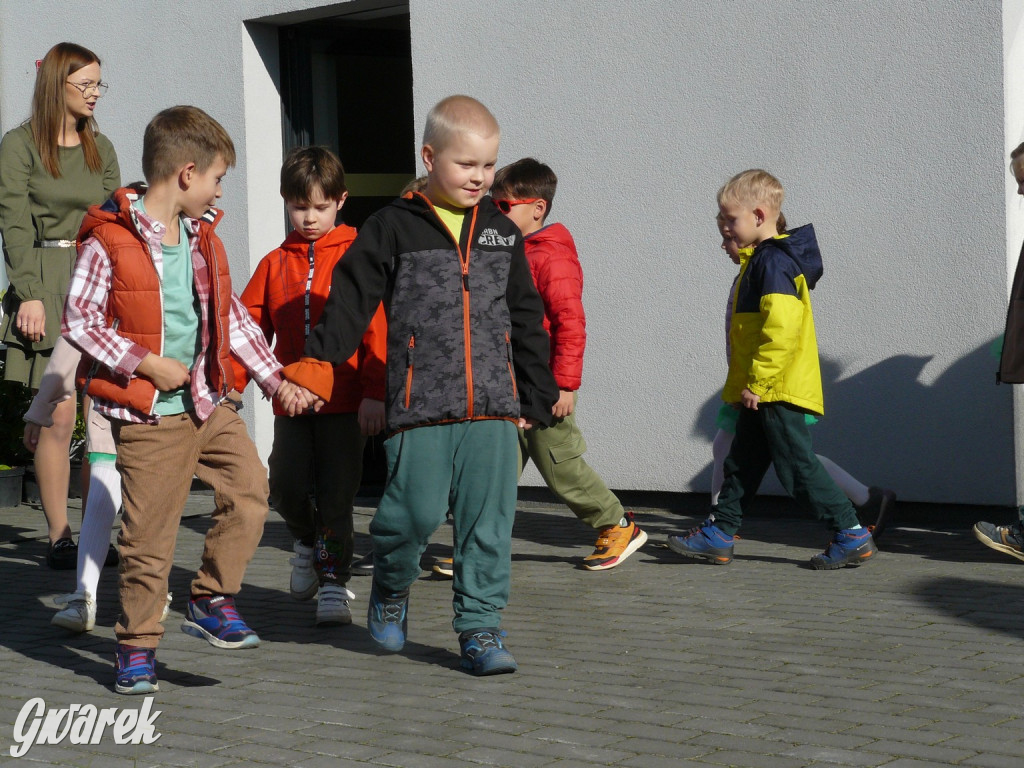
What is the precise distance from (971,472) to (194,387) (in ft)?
13.3

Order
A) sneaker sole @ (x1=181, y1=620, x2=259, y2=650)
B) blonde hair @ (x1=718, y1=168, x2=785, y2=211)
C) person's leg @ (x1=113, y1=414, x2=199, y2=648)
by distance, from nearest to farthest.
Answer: person's leg @ (x1=113, y1=414, x2=199, y2=648)
sneaker sole @ (x1=181, y1=620, x2=259, y2=650)
blonde hair @ (x1=718, y1=168, x2=785, y2=211)

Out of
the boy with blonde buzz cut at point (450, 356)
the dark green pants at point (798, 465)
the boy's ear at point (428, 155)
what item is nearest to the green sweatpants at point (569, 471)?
the dark green pants at point (798, 465)

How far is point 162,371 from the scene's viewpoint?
446cm

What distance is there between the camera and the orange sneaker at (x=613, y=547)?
21.0 ft

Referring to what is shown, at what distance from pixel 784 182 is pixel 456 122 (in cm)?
333

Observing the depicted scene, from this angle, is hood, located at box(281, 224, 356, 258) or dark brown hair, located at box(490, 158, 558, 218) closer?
hood, located at box(281, 224, 356, 258)

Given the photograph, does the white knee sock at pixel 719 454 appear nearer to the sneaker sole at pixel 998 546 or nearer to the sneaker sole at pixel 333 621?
the sneaker sole at pixel 998 546

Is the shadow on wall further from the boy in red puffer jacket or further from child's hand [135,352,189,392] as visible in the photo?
child's hand [135,352,189,392]

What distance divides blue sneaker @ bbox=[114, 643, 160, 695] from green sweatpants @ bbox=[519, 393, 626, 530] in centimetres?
226

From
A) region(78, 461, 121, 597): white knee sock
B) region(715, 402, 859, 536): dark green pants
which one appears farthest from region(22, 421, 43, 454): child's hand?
region(715, 402, 859, 536): dark green pants

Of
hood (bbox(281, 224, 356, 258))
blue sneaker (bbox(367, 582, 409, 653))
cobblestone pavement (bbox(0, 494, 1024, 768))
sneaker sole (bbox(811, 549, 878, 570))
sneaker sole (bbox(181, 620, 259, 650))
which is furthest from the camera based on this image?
sneaker sole (bbox(811, 549, 878, 570))

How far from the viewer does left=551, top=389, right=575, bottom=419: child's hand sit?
19.9 feet

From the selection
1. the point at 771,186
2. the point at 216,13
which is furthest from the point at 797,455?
the point at 216,13

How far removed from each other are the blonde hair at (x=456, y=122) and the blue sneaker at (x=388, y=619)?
147 cm
